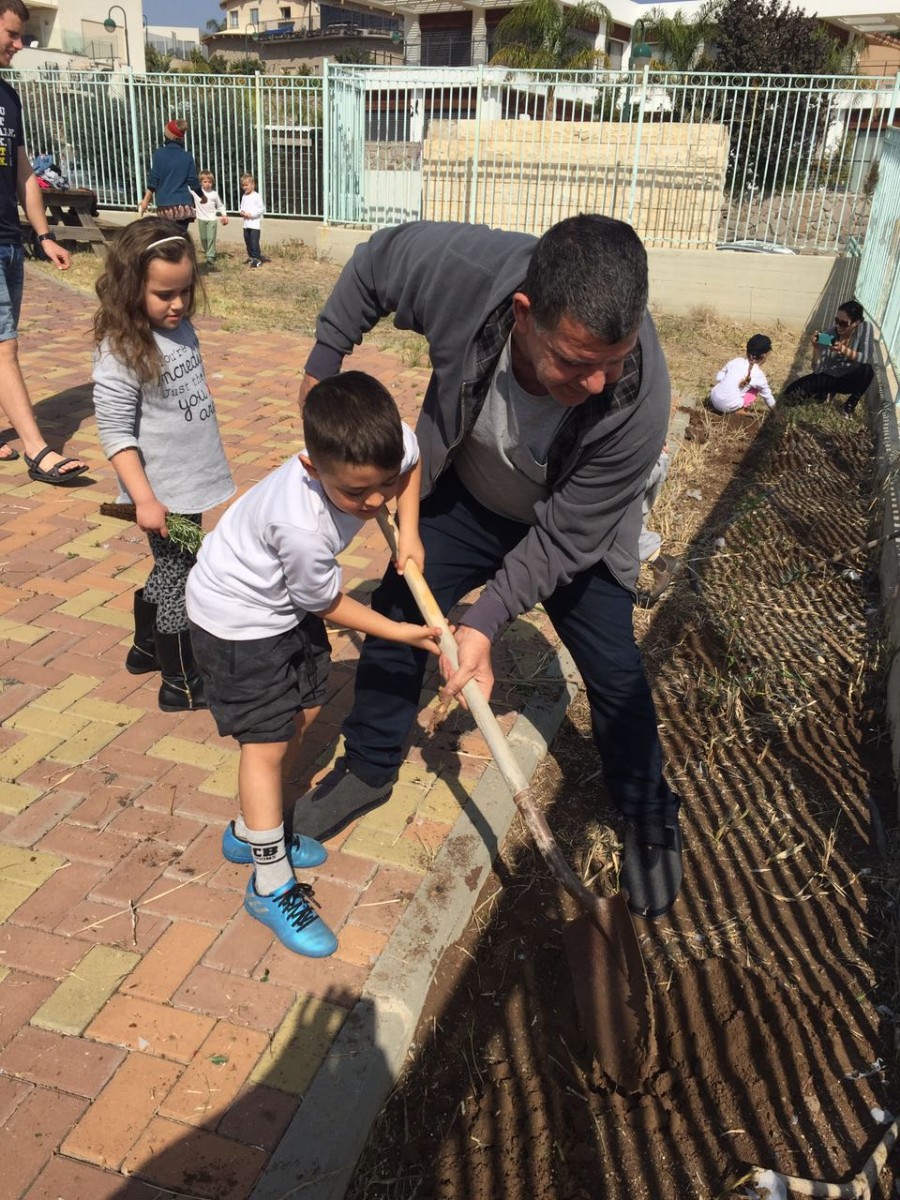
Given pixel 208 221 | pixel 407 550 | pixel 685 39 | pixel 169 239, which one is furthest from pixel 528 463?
pixel 685 39

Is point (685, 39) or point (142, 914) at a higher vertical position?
point (685, 39)

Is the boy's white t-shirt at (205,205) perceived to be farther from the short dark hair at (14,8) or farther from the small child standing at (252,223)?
the short dark hair at (14,8)

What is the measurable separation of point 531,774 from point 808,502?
3445 millimetres

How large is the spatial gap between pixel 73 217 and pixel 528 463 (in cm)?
1276

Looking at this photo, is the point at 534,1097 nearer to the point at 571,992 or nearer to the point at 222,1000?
the point at 571,992

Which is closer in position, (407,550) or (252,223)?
(407,550)

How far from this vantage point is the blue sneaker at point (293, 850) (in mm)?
2719

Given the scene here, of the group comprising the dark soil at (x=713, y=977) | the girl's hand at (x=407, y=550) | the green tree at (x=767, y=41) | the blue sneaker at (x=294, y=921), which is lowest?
the dark soil at (x=713, y=977)

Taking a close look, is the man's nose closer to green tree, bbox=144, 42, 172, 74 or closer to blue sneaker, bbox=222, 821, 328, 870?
blue sneaker, bbox=222, 821, 328, 870

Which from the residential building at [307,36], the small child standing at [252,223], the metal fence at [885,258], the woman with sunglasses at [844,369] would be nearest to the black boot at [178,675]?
the metal fence at [885,258]

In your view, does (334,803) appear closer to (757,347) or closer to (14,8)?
(14,8)

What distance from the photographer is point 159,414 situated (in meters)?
3.17

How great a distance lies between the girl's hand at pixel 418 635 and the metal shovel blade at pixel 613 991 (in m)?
0.78

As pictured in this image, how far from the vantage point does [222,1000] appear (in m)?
2.32
